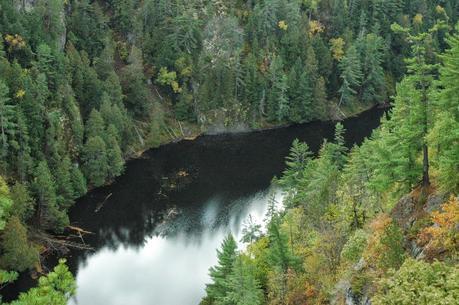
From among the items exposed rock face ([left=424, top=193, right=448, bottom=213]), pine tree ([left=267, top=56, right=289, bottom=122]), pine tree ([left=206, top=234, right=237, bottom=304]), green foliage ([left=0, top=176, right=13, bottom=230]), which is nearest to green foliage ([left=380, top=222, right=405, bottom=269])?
exposed rock face ([left=424, top=193, right=448, bottom=213])

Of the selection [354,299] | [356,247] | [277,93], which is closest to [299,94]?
[277,93]

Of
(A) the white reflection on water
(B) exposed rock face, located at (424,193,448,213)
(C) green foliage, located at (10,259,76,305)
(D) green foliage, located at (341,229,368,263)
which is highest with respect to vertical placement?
(C) green foliage, located at (10,259,76,305)

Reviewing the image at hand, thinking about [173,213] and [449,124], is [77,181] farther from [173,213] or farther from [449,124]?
[449,124]

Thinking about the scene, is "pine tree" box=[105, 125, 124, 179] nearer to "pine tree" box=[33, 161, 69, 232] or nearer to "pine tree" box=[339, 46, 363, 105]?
"pine tree" box=[33, 161, 69, 232]

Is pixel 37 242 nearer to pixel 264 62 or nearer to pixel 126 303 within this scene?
pixel 126 303

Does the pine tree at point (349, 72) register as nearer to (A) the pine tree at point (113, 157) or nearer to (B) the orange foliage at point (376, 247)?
(A) the pine tree at point (113, 157)

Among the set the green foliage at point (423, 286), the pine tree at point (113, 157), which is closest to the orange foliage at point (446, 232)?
the green foliage at point (423, 286)
